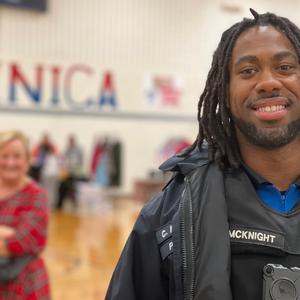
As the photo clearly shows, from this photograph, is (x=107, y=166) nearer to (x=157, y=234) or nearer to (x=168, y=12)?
(x=168, y=12)

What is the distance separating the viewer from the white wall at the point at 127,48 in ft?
42.3

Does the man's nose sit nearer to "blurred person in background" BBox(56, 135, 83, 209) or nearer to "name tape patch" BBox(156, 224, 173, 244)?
"name tape patch" BBox(156, 224, 173, 244)

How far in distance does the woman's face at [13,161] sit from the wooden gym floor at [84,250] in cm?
261

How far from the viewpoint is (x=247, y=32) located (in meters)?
1.32

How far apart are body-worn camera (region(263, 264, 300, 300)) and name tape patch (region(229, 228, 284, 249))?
0.06 metres

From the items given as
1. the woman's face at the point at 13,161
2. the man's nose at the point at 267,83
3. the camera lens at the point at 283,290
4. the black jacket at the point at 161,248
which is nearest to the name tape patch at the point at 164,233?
the black jacket at the point at 161,248

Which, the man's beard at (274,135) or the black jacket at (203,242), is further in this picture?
the man's beard at (274,135)

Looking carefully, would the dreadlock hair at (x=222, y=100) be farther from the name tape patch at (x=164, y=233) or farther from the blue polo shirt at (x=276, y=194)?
the name tape patch at (x=164, y=233)

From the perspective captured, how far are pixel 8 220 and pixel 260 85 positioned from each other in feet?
6.01

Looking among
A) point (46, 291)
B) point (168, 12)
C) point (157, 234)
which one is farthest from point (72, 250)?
point (168, 12)

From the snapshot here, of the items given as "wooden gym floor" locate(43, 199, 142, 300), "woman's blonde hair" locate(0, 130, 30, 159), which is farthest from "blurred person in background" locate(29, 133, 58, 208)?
"woman's blonde hair" locate(0, 130, 30, 159)

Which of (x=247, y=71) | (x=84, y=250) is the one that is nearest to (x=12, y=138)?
(x=247, y=71)

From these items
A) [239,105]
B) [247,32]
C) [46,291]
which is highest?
[247,32]

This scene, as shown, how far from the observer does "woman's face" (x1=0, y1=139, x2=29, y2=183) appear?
9.28 feet
